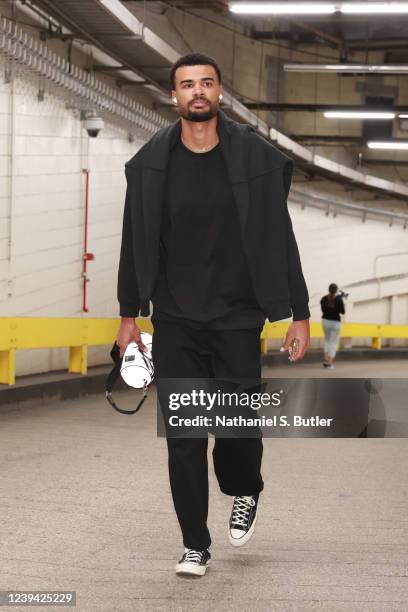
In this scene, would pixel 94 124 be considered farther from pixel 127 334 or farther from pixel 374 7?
pixel 127 334

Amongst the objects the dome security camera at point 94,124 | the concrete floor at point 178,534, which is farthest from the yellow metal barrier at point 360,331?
the concrete floor at point 178,534

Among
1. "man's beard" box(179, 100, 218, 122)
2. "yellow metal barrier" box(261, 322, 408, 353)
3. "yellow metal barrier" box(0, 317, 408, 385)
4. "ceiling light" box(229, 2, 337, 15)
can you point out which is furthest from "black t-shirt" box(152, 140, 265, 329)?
"yellow metal barrier" box(261, 322, 408, 353)

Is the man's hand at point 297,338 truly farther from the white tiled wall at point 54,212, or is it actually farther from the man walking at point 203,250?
the white tiled wall at point 54,212

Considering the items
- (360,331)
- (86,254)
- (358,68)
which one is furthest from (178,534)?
(360,331)

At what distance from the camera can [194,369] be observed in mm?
4387

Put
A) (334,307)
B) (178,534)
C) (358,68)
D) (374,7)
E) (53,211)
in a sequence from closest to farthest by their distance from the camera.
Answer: (178,534), (374,7), (53,211), (358,68), (334,307)

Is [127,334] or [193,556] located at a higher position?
[127,334]

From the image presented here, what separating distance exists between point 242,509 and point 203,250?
1.15m

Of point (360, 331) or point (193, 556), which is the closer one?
point (193, 556)

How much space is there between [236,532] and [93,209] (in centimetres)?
923

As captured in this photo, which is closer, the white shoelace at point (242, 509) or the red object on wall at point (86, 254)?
the white shoelace at point (242, 509)

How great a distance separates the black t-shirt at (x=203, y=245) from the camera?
14.0ft

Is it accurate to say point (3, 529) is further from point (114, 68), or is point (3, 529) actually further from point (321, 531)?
point (114, 68)

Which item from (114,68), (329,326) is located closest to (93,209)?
(114,68)
